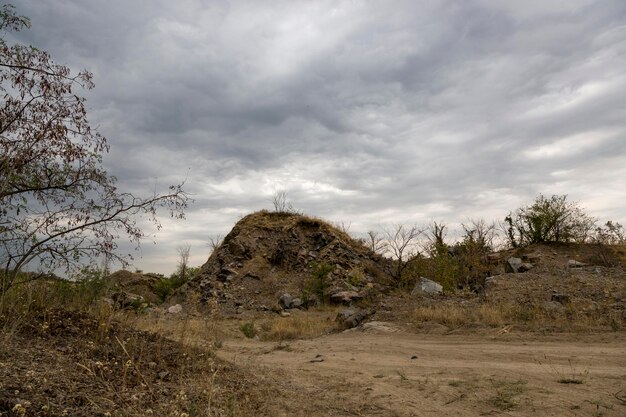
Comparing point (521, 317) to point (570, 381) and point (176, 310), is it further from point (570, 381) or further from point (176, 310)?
point (176, 310)

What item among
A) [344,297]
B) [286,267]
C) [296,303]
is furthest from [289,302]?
[286,267]

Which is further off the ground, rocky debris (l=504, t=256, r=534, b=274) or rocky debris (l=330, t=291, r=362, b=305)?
rocky debris (l=504, t=256, r=534, b=274)

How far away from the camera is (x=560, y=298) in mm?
13672

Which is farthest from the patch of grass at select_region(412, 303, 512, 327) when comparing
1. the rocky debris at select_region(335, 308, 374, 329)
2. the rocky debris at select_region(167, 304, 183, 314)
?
the rocky debris at select_region(167, 304, 183, 314)

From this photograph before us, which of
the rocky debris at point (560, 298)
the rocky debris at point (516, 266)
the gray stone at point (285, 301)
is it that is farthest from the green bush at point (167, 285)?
the rocky debris at point (560, 298)

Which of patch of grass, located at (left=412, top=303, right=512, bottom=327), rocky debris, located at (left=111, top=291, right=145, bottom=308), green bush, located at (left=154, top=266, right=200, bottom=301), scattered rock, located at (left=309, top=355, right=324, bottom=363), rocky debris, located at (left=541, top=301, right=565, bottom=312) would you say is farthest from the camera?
green bush, located at (left=154, top=266, right=200, bottom=301)

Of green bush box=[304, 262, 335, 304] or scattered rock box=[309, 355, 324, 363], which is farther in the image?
green bush box=[304, 262, 335, 304]

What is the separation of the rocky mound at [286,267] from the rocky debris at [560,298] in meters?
8.56

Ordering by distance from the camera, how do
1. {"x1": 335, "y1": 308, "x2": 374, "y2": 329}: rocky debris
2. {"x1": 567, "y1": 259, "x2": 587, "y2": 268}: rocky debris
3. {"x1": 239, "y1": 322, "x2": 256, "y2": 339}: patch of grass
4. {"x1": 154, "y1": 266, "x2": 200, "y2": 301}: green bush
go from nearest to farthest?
{"x1": 239, "y1": 322, "x2": 256, "y2": 339}: patch of grass
{"x1": 335, "y1": 308, "x2": 374, "y2": 329}: rocky debris
{"x1": 567, "y1": 259, "x2": 587, "y2": 268}: rocky debris
{"x1": 154, "y1": 266, "x2": 200, "y2": 301}: green bush

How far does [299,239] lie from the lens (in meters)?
27.9

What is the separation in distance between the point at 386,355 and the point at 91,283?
5.94m

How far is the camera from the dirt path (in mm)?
5191

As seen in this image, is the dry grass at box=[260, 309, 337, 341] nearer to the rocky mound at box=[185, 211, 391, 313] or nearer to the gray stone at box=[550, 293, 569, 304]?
the rocky mound at box=[185, 211, 391, 313]

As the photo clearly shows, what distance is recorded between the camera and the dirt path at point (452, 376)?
17.0 ft
